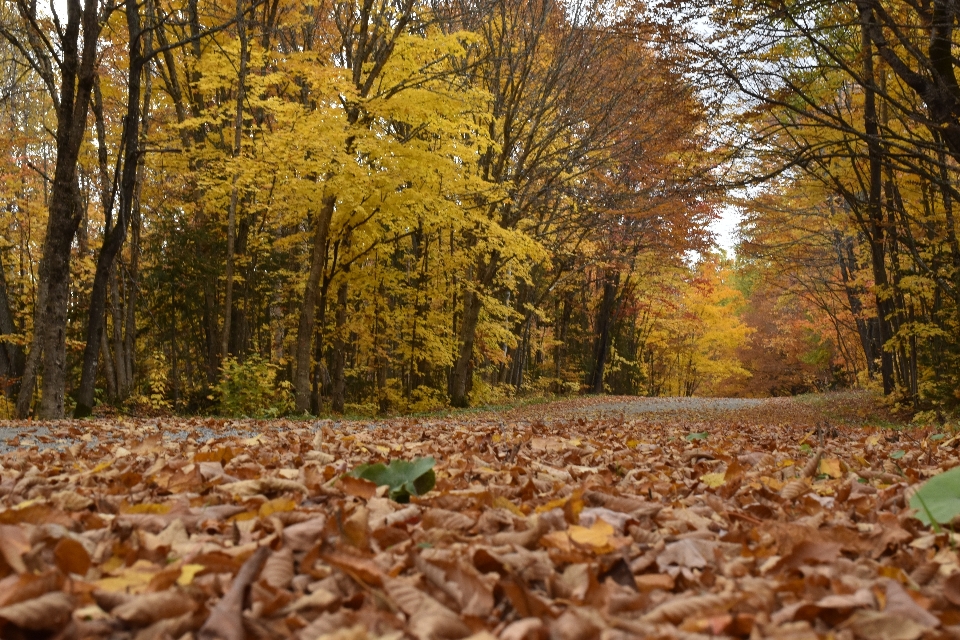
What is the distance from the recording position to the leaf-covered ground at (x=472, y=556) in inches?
57.1

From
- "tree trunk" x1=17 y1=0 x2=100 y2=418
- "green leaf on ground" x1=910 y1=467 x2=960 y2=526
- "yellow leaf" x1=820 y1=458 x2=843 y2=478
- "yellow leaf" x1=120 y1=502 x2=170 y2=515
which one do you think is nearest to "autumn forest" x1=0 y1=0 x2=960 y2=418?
"tree trunk" x1=17 y1=0 x2=100 y2=418

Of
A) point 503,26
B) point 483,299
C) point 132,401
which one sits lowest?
point 132,401

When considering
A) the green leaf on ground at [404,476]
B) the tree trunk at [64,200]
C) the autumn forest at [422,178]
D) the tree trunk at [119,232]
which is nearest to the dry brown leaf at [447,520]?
the green leaf on ground at [404,476]

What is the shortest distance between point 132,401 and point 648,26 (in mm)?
10706

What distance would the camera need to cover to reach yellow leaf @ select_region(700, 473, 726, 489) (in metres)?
3.20

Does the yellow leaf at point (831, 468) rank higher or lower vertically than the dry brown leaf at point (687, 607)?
higher

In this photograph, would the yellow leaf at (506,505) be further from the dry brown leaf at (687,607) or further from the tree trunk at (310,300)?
the tree trunk at (310,300)

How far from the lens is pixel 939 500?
231 cm

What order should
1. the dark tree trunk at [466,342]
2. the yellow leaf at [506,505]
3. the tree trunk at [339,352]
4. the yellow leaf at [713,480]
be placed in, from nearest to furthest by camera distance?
1. the yellow leaf at [506,505]
2. the yellow leaf at [713,480]
3. the tree trunk at [339,352]
4. the dark tree trunk at [466,342]

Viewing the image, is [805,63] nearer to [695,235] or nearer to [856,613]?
[856,613]

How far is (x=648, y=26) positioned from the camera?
328 inches

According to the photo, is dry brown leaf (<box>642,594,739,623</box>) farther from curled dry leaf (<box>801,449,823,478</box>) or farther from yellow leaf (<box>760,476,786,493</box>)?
curled dry leaf (<box>801,449,823,478</box>)

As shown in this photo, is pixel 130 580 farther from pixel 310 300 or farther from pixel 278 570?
pixel 310 300

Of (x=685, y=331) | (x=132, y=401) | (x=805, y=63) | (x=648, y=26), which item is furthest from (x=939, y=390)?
(x=685, y=331)
